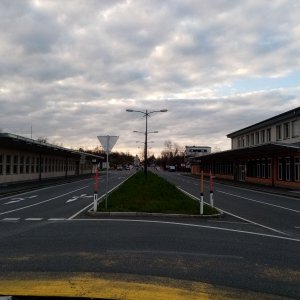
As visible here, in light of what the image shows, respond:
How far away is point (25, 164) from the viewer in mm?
50719

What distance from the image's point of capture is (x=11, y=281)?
6.83 meters

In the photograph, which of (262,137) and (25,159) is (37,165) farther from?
(262,137)

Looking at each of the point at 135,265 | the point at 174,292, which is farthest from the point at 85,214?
the point at 174,292

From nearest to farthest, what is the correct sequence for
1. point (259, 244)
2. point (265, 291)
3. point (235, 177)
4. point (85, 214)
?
point (265, 291)
point (259, 244)
point (85, 214)
point (235, 177)

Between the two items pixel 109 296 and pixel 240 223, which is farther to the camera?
pixel 240 223

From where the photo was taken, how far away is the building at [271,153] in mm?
42562

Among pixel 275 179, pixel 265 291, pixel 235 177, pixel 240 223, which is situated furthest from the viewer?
pixel 235 177

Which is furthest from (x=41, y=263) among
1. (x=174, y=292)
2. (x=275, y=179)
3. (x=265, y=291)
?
(x=275, y=179)

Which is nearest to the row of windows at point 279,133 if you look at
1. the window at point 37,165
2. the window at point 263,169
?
the window at point 263,169

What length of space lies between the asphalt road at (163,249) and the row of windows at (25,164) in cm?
2847

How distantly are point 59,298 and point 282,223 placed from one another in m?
11.1

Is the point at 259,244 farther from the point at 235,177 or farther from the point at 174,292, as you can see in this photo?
the point at 235,177

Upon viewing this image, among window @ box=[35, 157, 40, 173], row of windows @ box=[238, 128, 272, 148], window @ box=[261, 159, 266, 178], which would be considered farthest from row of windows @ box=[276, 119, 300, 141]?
window @ box=[35, 157, 40, 173]

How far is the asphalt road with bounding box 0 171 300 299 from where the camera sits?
7.54 m
